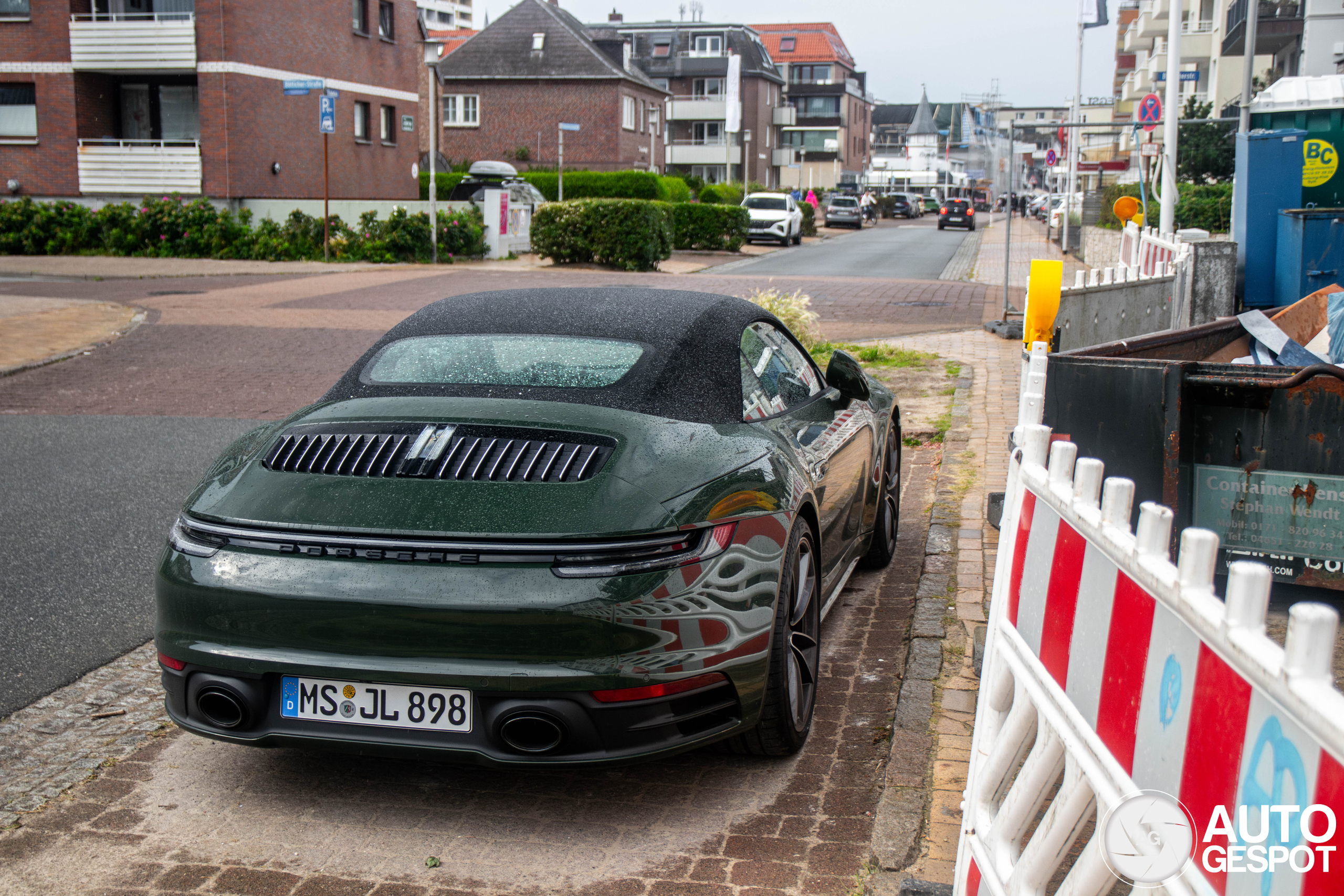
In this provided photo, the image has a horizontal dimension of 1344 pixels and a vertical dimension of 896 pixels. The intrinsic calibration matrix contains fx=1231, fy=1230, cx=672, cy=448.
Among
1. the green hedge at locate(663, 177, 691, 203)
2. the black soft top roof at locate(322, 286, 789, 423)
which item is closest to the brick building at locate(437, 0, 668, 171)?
the green hedge at locate(663, 177, 691, 203)

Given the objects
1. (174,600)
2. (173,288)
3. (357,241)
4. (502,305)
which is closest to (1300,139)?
(502,305)

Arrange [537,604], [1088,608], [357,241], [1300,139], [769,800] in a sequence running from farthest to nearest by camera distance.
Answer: [357,241] < [1300,139] < [769,800] < [537,604] < [1088,608]

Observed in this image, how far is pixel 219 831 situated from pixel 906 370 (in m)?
10.1

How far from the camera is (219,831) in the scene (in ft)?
11.1

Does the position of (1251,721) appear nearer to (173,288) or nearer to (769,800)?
(769,800)

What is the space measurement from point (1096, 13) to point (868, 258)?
29.7 feet

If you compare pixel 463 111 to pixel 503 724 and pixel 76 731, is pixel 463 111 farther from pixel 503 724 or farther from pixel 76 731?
pixel 503 724

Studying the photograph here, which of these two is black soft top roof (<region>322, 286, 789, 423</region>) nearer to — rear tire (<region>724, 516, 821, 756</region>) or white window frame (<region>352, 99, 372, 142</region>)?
rear tire (<region>724, 516, 821, 756</region>)

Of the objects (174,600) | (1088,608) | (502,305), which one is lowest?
(174,600)

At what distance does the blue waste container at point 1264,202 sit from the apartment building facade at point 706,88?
69.4 metres

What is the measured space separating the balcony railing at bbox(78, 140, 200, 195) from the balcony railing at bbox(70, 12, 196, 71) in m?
2.00

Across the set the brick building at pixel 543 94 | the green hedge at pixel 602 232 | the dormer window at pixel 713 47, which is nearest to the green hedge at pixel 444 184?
the brick building at pixel 543 94

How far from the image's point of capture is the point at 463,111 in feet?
205

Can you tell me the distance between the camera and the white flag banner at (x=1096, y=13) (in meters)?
33.6
